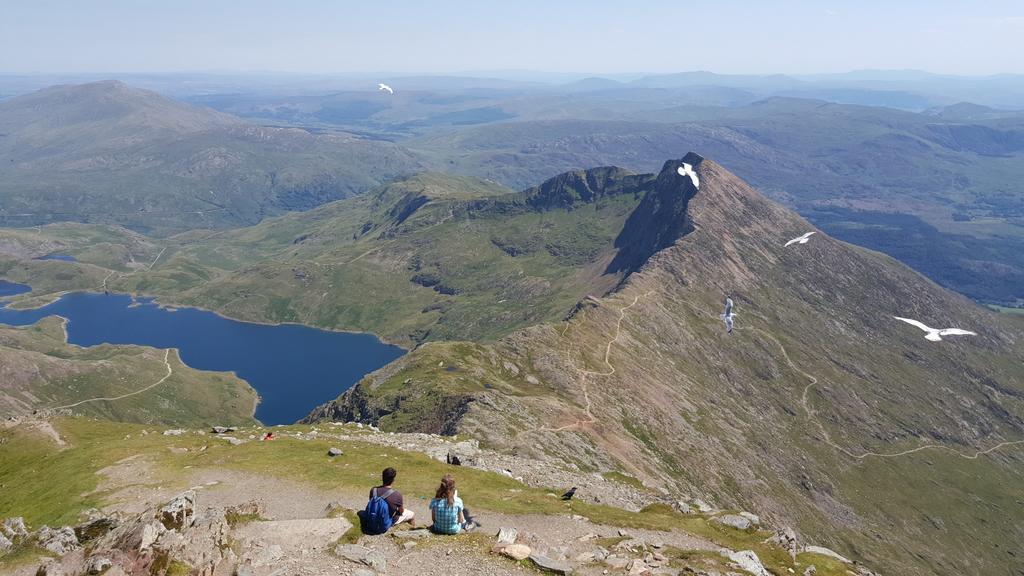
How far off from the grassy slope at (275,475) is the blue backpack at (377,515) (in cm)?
1523

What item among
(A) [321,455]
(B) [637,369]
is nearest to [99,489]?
(A) [321,455]

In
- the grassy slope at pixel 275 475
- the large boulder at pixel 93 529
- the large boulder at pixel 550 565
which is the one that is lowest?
the grassy slope at pixel 275 475

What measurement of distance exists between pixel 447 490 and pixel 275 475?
28889 mm

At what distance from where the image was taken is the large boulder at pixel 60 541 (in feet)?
108

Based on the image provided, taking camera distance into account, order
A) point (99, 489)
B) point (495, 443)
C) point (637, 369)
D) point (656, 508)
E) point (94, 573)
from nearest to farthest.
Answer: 1. point (94, 573)
2. point (99, 489)
3. point (656, 508)
4. point (495, 443)
5. point (637, 369)

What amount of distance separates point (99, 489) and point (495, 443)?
64.0 meters

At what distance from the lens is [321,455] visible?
2489 inches

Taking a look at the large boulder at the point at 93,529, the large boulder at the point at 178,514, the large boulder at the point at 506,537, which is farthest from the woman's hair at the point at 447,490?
Result: the large boulder at the point at 93,529

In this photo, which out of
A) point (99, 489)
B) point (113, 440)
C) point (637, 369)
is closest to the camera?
point (99, 489)

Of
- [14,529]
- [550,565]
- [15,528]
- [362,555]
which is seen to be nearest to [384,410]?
[15,528]

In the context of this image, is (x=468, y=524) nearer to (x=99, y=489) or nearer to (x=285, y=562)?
(x=285, y=562)

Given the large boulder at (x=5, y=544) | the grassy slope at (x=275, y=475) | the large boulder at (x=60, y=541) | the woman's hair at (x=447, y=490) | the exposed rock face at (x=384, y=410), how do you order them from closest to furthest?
1. the woman's hair at (x=447, y=490)
2. the large boulder at (x=60, y=541)
3. the large boulder at (x=5, y=544)
4. the grassy slope at (x=275, y=475)
5. the exposed rock face at (x=384, y=410)

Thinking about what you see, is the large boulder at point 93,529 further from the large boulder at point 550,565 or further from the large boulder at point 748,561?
the large boulder at point 748,561

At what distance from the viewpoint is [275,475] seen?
5478cm
